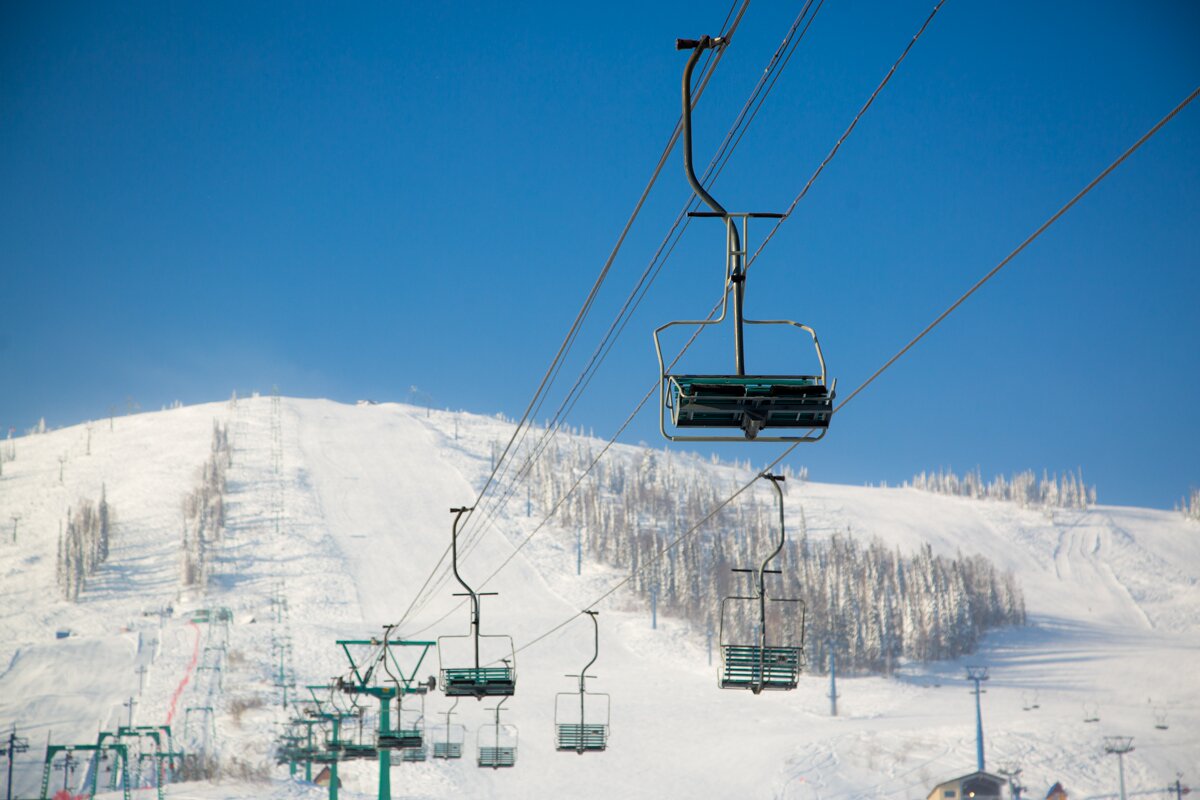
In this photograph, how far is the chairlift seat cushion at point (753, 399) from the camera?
832cm

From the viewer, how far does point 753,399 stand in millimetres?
8328

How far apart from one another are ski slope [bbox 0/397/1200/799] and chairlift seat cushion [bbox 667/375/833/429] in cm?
4914

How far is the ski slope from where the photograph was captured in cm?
6144

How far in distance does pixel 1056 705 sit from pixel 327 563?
75.3 m

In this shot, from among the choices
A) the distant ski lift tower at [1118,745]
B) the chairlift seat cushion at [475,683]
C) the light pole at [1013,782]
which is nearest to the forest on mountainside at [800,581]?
the distant ski lift tower at [1118,745]

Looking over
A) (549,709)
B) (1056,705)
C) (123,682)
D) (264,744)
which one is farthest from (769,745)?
(123,682)

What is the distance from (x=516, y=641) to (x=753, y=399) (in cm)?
8943

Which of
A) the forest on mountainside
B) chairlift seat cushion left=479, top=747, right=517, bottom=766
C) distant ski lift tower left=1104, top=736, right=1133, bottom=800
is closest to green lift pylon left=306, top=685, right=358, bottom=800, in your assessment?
chairlift seat cushion left=479, top=747, right=517, bottom=766

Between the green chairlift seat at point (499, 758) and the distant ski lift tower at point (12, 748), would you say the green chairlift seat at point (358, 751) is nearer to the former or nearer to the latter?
the green chairlift seat at point (499, 758)

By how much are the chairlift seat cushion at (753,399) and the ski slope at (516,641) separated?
4914 cm

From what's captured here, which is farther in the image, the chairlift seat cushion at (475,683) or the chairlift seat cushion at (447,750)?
the chairlift seat cushion at (447,750)

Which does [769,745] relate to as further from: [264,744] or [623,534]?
[623,534]

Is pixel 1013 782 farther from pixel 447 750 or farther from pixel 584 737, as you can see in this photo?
pixel 584 737

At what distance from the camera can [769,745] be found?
6419cm
